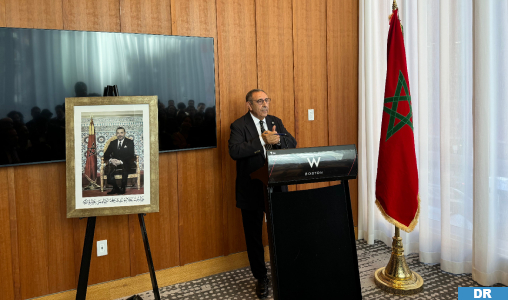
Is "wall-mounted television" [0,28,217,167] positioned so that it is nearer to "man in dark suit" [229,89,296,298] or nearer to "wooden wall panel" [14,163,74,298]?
"wooden wall panel" [14,163,74,298]

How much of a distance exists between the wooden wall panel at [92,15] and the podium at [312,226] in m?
1.62

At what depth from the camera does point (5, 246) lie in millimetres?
2637

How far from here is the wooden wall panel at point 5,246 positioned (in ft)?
8.57

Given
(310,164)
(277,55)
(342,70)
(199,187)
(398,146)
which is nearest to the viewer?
(310,164)

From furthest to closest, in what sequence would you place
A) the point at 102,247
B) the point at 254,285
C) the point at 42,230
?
1. the point at 254,285
2. the point at 102,247
3. the point at 42,230

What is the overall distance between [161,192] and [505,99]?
8.79 feet

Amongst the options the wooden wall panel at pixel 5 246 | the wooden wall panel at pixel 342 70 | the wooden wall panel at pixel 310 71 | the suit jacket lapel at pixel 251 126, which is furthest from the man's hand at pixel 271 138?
the wooden wall panel at pixel 5 246

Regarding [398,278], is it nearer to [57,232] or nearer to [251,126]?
[251,126]

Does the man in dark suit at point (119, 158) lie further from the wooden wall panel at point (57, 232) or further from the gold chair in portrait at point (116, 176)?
the wooden wall panel at point (57, 232)

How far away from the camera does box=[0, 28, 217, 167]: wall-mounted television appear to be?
8.34ft

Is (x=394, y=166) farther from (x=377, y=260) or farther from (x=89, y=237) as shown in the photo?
(x=89, y=237)

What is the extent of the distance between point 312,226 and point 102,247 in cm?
167

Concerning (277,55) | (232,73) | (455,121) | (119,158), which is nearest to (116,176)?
(119,158)

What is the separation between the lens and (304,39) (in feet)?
12.1
